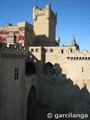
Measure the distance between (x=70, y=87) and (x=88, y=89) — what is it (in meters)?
3.49

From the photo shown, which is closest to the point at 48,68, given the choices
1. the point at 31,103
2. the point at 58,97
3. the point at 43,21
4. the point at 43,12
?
the point at 58,97

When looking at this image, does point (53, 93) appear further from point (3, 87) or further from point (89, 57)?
point (3, 87)

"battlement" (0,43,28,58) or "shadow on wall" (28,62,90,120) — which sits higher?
"battlement" (0,43,28,58)

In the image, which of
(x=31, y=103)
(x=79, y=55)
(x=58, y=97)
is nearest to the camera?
(x=79, y=55)

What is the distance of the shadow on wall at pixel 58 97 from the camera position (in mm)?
40000

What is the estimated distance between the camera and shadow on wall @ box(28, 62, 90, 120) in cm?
4000

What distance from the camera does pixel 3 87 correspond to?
27.2 meters

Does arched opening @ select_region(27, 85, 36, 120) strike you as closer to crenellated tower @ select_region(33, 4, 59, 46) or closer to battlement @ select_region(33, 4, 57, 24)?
crenellated tower @ select_region(33, 4, 59, 46)

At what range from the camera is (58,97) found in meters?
41.5

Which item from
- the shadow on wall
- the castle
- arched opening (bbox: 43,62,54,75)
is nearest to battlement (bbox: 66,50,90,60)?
the castle

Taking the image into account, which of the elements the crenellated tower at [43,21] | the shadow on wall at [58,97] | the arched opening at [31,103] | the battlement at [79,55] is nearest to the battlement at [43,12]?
the crenellated tower at [43,21]

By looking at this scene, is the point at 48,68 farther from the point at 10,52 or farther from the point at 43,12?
the point at 10,52

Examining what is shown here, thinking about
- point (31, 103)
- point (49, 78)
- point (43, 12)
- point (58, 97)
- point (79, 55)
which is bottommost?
point (31, 103)

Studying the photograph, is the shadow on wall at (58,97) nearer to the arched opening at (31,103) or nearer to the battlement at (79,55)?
the arched opening at (31,103)
